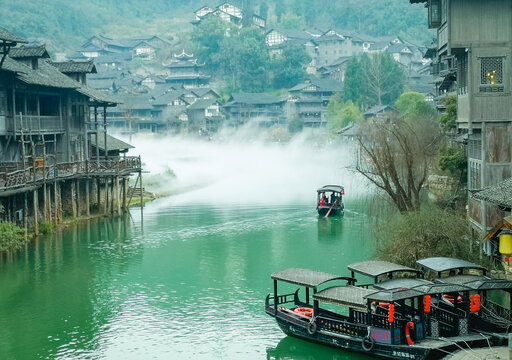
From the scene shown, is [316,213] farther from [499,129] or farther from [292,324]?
[292,324]

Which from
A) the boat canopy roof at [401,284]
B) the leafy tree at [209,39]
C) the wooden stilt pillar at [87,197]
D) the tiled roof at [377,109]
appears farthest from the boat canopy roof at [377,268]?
the leafy tree at [209,39]

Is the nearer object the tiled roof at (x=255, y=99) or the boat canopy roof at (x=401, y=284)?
the boat canopy roof at (x=401, y=284)

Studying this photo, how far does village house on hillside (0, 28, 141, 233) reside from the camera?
44125mm

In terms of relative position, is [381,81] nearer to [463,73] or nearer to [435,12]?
[435,12]

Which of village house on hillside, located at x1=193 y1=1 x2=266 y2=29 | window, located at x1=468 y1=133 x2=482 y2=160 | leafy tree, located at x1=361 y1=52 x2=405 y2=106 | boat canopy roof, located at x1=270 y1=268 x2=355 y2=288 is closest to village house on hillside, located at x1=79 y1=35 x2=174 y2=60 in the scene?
village house on hillside, located at x1=193 y1=1 x2=266 y2=29

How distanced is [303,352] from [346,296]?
2.72 meters

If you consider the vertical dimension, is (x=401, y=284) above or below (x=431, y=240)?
below

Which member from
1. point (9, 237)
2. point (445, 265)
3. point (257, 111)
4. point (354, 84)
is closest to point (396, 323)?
point (445, 265)

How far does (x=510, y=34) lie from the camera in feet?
102

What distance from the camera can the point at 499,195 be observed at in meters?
24.5

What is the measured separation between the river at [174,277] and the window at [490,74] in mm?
10631

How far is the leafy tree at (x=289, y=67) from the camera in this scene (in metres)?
148

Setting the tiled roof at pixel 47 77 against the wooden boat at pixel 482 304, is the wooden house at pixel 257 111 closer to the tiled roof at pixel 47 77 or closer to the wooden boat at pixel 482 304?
the tiled roof at pixel 47 77

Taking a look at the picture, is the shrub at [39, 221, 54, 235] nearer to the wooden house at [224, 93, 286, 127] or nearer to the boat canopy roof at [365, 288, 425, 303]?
the boat canopy roof at [365, 288, 425, 303]
